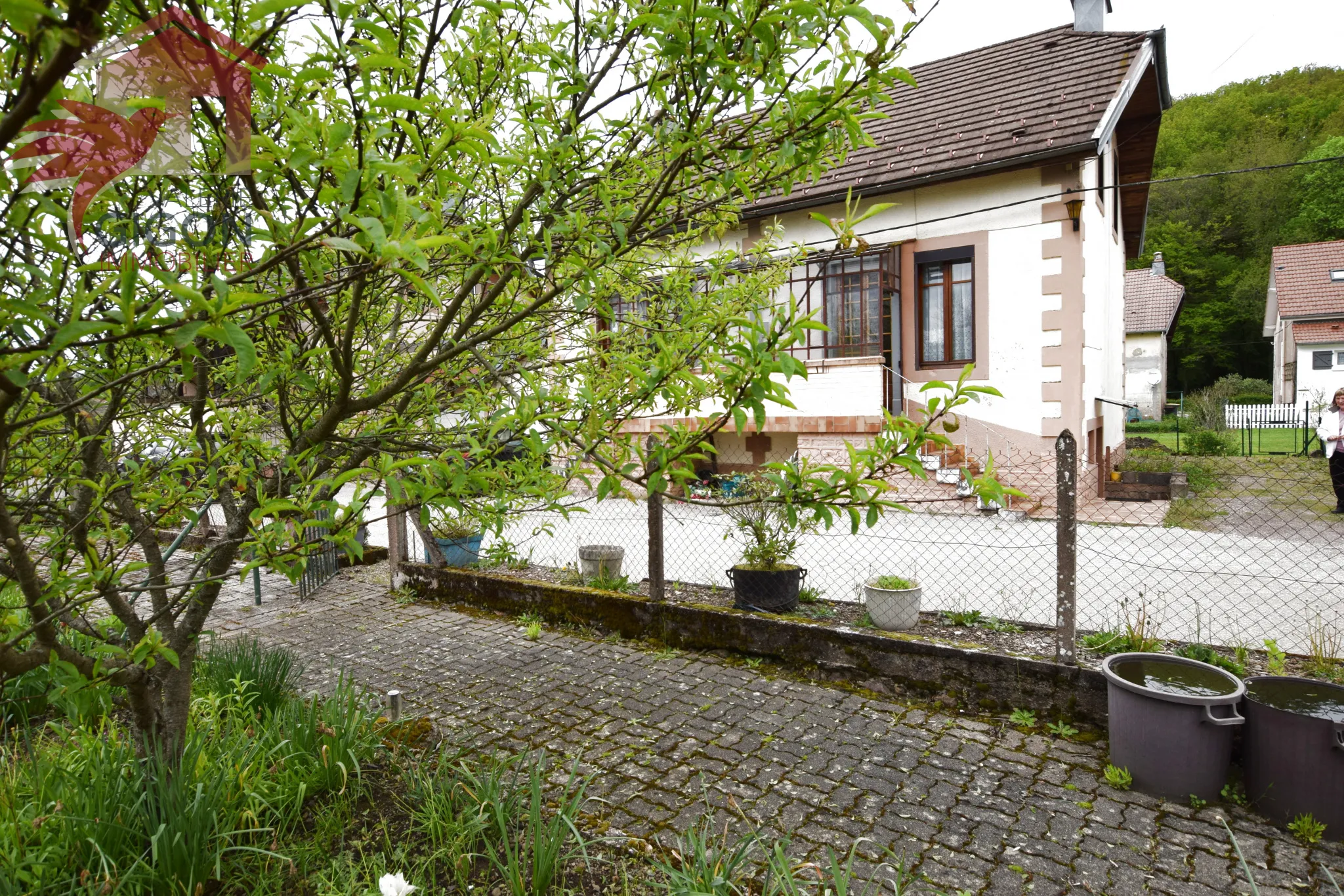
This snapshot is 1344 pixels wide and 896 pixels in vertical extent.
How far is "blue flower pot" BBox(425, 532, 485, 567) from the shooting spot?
24.8ft

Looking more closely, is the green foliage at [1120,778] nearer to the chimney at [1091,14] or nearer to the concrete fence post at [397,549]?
the concrete fence post at [397,549]

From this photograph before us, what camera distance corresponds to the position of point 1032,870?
2801 millimetres

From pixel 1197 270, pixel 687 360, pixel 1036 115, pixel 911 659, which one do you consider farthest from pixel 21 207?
pixel 1197 270

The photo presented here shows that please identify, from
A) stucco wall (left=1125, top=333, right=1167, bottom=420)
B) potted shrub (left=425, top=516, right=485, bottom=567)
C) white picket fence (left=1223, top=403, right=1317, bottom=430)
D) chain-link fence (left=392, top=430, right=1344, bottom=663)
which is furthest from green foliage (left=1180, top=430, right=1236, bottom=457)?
stucco wall (left=1125, top=333, right=1167, bottom=420)

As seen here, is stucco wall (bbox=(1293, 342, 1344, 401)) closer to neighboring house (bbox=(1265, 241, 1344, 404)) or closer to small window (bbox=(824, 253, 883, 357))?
neighboring house (bbox=(1265, 241, 1344, 404))

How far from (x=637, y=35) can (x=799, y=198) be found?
9.92m

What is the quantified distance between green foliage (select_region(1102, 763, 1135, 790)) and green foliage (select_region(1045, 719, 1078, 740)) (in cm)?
45

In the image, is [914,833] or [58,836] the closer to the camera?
[58,836]

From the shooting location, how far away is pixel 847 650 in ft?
15.6

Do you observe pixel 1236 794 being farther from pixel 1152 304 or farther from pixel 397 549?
pixel 1152 304

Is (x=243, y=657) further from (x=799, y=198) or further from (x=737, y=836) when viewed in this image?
(x=799, y=198)

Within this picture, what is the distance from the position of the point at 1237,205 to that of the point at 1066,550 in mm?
55162

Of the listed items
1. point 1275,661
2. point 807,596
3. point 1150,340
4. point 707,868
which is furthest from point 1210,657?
point 1150,340

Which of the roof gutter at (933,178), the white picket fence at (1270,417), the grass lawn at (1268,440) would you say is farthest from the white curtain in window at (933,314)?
the white picket fence at (1270,417)
